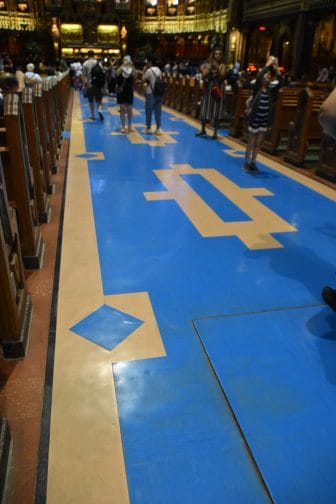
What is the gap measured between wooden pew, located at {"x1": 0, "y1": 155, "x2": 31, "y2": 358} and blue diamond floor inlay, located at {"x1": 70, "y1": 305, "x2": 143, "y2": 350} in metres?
0.32

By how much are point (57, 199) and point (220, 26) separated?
2460 centimetres

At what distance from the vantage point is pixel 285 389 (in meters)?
1.95

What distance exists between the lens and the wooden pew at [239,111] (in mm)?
8000

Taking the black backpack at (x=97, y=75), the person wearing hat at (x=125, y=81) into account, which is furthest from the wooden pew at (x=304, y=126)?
the black backpack at (x=97, y=75)

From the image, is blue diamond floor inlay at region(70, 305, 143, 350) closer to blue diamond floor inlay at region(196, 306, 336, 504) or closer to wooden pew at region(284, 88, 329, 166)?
blue diamond floor inlay at region(196, 306, 336, 504)

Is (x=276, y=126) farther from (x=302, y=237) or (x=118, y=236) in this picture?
(x=118, y=236)

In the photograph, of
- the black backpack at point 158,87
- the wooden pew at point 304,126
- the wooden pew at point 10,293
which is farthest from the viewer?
the black backpack at point 158,87

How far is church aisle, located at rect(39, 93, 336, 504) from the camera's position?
1.54 metres

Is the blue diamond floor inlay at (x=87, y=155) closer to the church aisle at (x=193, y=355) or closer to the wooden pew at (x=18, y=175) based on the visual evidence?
the church aisle at (x=193, y=355)

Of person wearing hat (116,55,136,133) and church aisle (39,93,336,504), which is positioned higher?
person wearing hat (116,55,136,133)

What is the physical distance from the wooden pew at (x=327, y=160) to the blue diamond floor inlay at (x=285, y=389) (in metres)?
3.42

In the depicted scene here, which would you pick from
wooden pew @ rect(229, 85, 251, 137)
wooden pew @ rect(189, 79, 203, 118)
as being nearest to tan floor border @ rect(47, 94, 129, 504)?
wooden pew @ rect(229, 85, 251, 137)

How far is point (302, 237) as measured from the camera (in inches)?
144

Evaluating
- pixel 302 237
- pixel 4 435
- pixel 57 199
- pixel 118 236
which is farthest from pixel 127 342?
pixel 57 199
